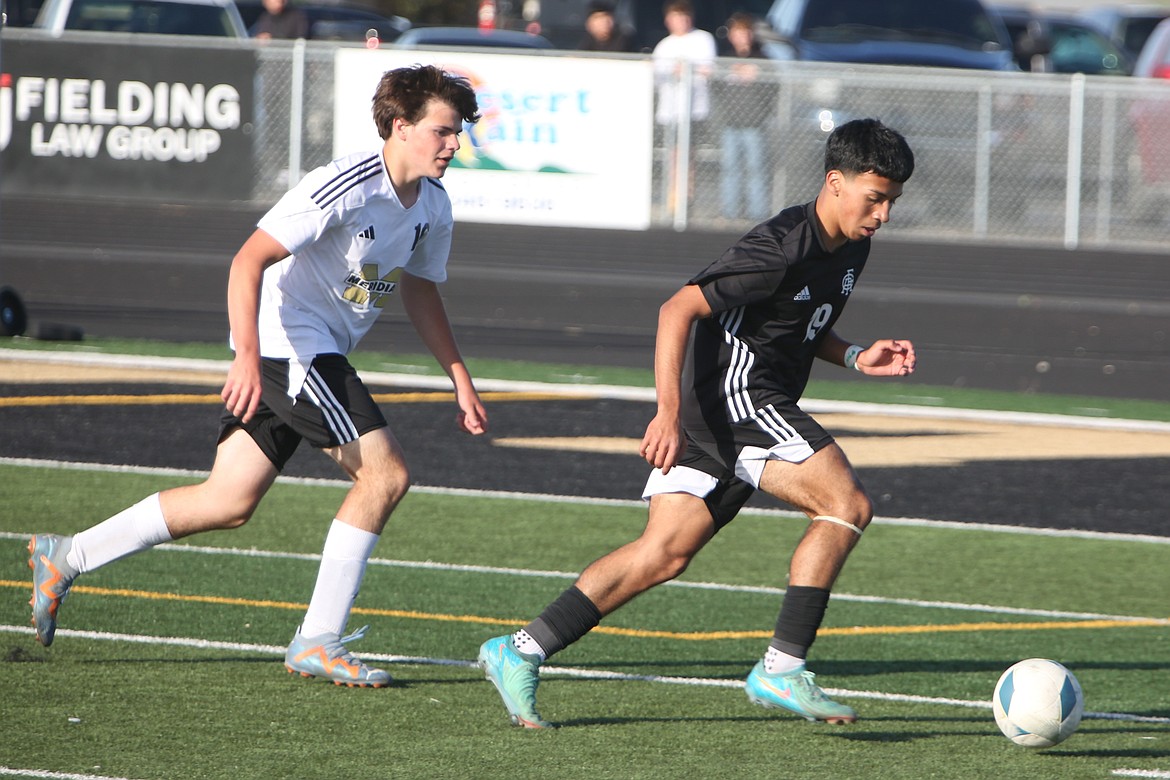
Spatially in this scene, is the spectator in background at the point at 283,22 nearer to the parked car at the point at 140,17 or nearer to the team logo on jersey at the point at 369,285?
the parked car at the point at 140,17

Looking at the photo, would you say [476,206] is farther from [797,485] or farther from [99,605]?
[797,485]

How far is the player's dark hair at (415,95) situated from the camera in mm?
5934

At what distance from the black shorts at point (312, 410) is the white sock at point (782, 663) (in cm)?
144

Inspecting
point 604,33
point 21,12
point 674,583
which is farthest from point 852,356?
point 21,12

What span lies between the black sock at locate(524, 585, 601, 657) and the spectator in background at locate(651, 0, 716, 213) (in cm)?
1293

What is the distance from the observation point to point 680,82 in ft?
59.8

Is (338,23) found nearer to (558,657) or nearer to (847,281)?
(558,657)

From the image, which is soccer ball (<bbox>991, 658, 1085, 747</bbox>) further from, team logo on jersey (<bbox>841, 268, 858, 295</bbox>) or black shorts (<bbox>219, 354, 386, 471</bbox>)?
black shorts (<bbox>219, 354, 386, 471</bbox>)

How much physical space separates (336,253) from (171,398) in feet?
23.6

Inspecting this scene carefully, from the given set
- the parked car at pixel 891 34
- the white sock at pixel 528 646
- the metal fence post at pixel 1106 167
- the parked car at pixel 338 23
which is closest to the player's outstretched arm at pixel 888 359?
the white sock at pixel 528 646

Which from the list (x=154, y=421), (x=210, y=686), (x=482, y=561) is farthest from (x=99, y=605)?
(x=154, y=421)

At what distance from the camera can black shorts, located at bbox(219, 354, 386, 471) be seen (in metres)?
5.95

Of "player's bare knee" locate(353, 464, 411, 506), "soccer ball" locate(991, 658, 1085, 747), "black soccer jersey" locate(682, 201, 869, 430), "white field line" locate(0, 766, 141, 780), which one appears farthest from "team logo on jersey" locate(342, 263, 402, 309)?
"soccer ball" locate(991, 658, 1085, 747)

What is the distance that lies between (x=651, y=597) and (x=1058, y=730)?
2.79m
